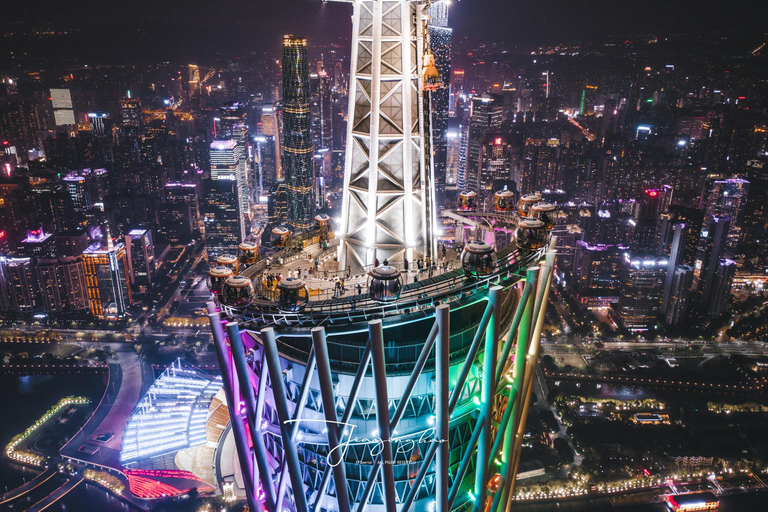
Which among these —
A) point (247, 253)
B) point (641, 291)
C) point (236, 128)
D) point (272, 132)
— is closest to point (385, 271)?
point (247, 253)

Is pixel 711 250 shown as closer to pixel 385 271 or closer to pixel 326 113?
pixel 326 113

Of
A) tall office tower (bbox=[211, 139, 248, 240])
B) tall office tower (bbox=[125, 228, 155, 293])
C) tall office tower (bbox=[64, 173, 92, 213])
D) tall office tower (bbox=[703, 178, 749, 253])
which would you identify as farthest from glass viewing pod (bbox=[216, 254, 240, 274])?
tall office tower (bbox=[211, 139, 248, 240])

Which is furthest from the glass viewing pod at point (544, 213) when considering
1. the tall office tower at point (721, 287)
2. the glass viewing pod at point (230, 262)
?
the tall office tower at point (721, 287)

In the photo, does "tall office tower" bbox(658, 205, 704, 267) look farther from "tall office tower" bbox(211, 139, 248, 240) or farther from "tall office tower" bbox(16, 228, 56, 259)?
"tall office tower" bbox(16, 228, 56, 259)

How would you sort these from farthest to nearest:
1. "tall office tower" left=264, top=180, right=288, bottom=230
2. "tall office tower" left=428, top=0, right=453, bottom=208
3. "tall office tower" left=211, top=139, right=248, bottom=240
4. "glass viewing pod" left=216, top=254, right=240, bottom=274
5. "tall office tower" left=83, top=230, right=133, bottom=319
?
1. "tall office tower" left=211, top=139, right=248, bottom=240
2. "tall office tower" left=264, top=180, right=288, bottom=230
3. "tall office tower" left=428, top=0, right=453, bottom=208
4. "tall office tower" left=83, top=230, right=133, bottom=319
5. "glass viewing pod" left=216, top=254, right=240, bottom=274

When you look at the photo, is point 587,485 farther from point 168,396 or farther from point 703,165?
point 703,165

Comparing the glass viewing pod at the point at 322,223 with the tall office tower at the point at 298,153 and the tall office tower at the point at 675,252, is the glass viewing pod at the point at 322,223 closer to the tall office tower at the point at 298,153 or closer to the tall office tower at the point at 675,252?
the tall office tower at the point at 675,252
